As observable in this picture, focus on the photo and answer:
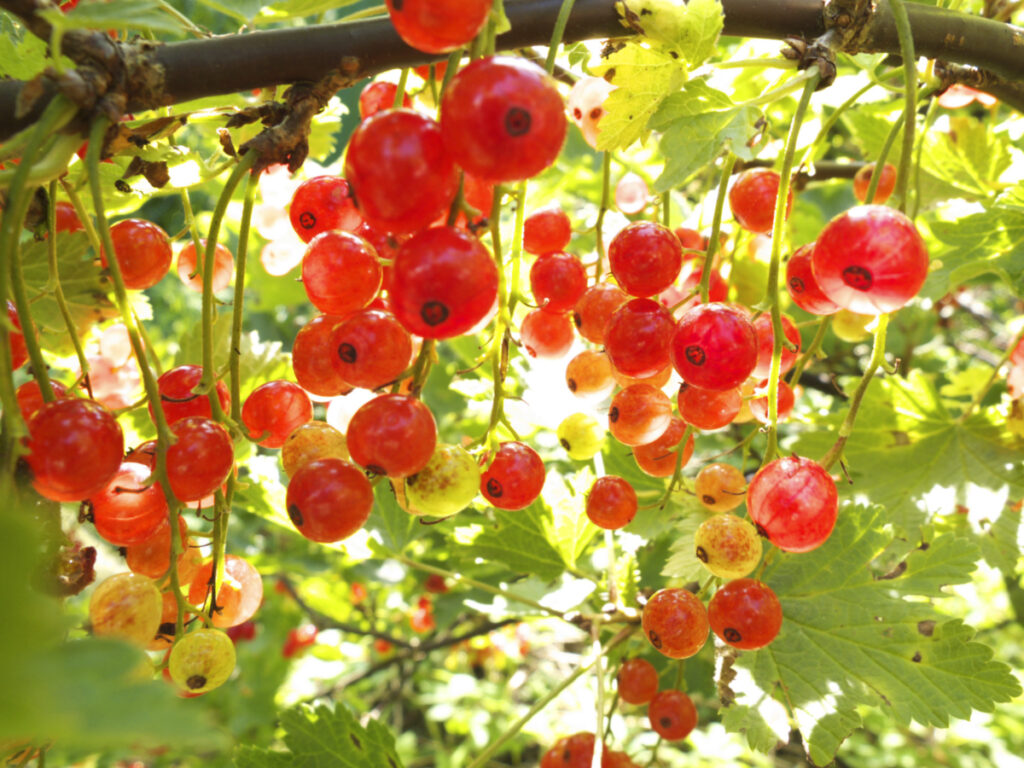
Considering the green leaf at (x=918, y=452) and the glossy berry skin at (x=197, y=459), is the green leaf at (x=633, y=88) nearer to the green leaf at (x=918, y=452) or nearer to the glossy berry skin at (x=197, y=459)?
the glossy berry skin at (x=197, y=459)

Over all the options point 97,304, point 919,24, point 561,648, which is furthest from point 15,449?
point 561,648

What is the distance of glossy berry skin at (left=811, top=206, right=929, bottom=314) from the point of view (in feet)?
2.66

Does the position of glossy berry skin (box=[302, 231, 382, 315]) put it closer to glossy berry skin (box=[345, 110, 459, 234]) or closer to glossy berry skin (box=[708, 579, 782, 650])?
glossy berry skin (box=[345, 110, 459, 234])

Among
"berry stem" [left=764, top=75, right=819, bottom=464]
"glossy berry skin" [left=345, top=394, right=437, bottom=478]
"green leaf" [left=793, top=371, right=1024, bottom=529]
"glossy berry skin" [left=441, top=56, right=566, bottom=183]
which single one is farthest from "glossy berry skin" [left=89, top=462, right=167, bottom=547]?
"green leaf" [left=793, top=371, right=1024, bottom=529]

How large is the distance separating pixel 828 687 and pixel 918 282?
0.81 m

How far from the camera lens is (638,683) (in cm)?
158

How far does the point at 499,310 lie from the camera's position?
85cm

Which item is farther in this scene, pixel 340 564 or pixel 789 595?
pixel 340 564

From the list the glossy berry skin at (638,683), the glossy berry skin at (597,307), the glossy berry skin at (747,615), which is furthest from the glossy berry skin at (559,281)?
the glossy berry skin at (638,683)

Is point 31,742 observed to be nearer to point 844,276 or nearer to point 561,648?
point 844,276

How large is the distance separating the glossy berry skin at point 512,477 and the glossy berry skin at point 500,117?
1.48 ft

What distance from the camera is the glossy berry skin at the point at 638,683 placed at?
1579 mm

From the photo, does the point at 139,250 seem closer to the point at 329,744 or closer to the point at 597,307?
the point at 597,307

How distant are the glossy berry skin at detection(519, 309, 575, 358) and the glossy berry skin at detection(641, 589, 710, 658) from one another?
1.40 ft
